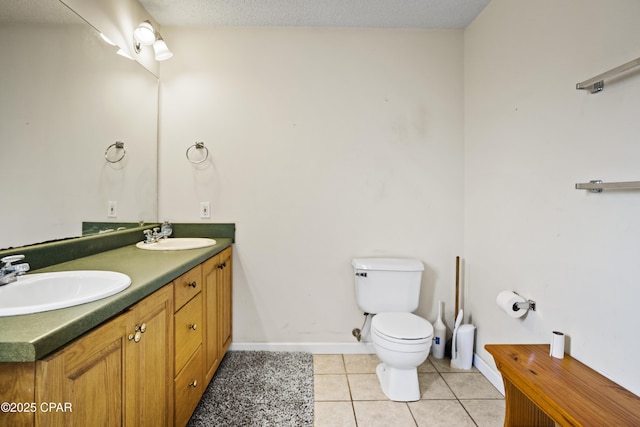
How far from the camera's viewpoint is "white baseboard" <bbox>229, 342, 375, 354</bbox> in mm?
2303

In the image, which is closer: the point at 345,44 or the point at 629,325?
the point at 629,325

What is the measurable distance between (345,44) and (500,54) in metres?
1.03

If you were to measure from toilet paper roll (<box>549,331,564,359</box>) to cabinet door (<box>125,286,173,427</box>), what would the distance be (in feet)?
5.41

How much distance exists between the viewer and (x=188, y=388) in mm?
1476

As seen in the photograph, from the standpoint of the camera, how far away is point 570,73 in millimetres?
1376

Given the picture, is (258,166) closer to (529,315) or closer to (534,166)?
(534,166)

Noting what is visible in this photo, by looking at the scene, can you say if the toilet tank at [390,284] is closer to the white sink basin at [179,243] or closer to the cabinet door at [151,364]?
the white sink basin at [179,243]

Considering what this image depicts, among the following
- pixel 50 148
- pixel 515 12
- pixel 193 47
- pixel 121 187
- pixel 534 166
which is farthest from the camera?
pixel 193 47

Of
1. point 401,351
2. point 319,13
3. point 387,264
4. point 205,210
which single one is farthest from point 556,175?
point 205,210

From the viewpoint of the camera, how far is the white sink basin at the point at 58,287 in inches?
38.7

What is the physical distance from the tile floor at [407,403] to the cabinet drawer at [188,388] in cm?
63

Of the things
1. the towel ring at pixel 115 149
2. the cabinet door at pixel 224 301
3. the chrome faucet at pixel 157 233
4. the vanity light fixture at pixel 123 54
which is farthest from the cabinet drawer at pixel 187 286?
the vanity light fixture at pixel 123 54

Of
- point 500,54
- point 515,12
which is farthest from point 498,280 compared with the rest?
point 515,12

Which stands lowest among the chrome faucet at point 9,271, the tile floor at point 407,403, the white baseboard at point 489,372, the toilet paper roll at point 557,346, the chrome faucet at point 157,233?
the tile floor at point 407,403
